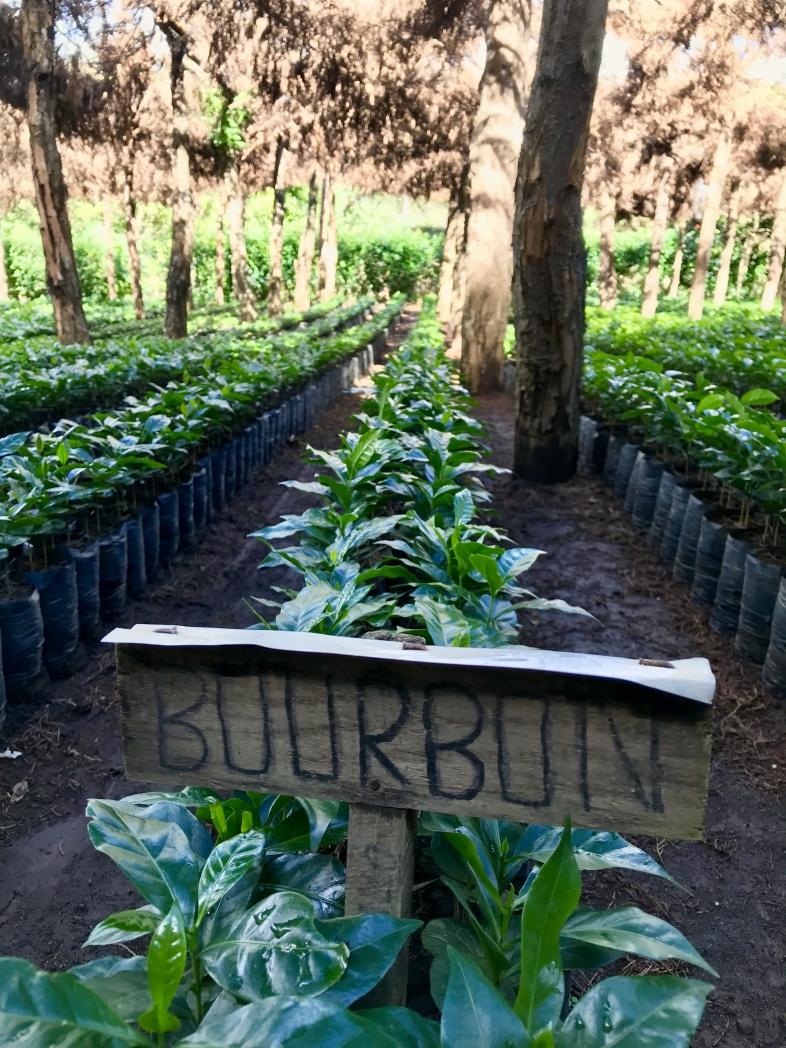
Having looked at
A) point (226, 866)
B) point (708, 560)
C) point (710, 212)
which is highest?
point (710, 212)

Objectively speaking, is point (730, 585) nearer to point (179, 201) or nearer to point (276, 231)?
point (179, 201)

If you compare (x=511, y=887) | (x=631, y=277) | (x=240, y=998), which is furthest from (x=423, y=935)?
(x=631, y=277)

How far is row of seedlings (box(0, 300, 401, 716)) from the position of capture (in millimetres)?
3367

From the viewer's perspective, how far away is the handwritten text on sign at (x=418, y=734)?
3.55 feet

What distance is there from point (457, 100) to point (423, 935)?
18772mm

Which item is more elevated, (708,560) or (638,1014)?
(638,1014)

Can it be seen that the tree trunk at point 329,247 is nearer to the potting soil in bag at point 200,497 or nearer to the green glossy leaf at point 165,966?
the potting soil in bag at point 200,497

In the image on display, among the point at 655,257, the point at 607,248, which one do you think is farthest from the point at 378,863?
the point at 607,248

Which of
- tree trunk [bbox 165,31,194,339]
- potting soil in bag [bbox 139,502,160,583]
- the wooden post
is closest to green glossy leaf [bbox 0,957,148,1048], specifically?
the wooden post

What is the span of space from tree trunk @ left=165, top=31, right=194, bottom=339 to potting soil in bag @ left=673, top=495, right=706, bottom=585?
31.5 feet

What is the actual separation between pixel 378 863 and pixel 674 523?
415cm

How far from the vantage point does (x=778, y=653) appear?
3.41 m

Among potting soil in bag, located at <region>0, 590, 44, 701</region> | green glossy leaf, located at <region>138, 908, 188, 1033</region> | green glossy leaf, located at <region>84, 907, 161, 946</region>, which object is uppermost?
green glossy leaf, located at <region>138, 908, 188, 1033</region>

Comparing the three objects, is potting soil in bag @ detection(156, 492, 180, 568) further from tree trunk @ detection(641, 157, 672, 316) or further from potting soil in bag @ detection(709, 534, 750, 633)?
tree trunk @ detection(641, 157, 672, 316)
